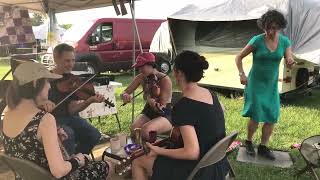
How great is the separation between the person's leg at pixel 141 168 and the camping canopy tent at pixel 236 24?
496cm

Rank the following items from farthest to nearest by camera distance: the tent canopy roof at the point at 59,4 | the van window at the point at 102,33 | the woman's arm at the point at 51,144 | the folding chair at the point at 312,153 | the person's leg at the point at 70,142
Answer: the van window at the point at 102,33
the tent canopy roof at the point at 59,4
the folding chair at the point at 312,153
the person's leg at the point at 70,142
the woman's arm at the point at 51,144

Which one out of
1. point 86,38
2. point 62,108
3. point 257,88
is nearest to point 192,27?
point 86,38

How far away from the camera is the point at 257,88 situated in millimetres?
4531

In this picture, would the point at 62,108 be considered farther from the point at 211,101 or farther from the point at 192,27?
the point at 192,27

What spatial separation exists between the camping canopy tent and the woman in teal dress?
2953 mm

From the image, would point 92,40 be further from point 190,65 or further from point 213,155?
point 213,155

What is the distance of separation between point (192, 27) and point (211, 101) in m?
7.63

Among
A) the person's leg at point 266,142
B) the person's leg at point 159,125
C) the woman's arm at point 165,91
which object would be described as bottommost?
the person's leg at point 266,142

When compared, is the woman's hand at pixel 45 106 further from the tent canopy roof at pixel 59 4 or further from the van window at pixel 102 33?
the van window at pixel 102 33

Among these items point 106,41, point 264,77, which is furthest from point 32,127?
point 106,41

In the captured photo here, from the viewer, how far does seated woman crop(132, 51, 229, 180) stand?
8.18 feet

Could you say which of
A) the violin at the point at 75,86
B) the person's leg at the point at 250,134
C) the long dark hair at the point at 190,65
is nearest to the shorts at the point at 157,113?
the violin at the point at 75,86

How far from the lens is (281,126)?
631 centimetres

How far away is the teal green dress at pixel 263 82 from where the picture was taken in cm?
441
